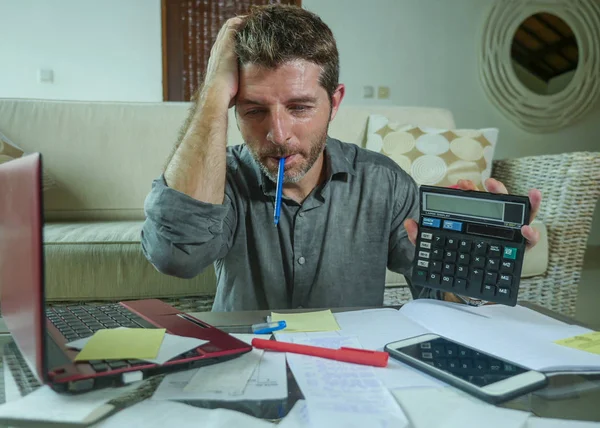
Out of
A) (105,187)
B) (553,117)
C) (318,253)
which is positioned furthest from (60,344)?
(553,117)

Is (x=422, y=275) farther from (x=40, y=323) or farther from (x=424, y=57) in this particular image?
(x=424, y=57)

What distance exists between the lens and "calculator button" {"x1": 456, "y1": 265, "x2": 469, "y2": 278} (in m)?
0.68

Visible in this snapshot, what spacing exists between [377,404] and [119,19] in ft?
9.96

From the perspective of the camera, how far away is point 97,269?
142 cm

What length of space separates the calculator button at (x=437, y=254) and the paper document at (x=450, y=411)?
0.91 ft

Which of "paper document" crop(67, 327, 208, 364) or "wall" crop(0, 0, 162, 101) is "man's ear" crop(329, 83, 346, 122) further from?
"wall" crop(0, 0, 162, 101)

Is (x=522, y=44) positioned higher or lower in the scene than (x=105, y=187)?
higher

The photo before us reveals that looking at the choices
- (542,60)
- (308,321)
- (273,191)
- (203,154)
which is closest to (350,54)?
(542,60)

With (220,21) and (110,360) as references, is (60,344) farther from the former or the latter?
(220,21)

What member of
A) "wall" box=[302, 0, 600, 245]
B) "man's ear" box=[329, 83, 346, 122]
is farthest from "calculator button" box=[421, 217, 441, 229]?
"wall" box=[302, 0, 600, 245]

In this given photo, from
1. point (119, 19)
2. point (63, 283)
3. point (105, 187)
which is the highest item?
point (119, 19)

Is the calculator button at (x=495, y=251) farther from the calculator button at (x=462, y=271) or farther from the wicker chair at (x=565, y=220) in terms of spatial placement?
the wicker chair at (x=565, y=220)

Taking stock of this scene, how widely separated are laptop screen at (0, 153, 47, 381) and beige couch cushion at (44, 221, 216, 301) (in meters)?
0.95

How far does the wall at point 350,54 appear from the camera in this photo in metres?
2.85
